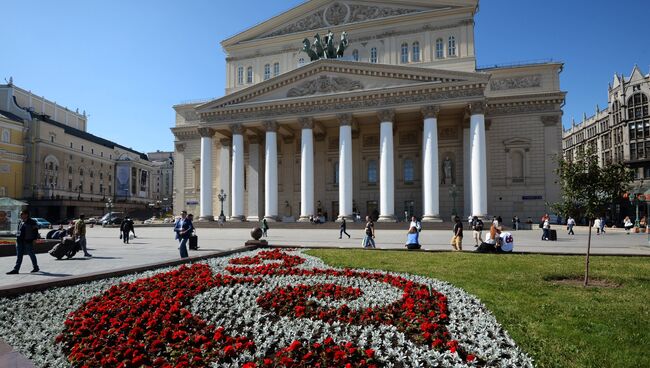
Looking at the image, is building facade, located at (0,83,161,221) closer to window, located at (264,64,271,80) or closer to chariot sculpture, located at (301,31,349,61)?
window, located at (264,64,271,80)

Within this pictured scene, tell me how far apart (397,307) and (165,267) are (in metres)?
7.53

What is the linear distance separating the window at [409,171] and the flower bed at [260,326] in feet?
123

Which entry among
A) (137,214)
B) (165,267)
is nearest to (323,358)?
(165,267)

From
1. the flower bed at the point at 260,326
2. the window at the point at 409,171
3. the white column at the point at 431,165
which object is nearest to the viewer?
the flower bed at the point at 260,326

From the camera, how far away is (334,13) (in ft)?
171

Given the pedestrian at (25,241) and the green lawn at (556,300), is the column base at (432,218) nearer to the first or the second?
the green lawn at (556,300)

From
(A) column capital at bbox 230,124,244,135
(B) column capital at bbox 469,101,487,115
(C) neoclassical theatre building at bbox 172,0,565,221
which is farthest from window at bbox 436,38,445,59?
(A) column capital at bbox 230,124,244,135

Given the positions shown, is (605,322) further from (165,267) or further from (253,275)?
(165,267)

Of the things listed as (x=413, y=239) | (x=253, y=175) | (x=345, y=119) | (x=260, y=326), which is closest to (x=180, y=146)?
(x=253, y=175)

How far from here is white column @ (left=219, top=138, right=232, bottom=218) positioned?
48.2 meters

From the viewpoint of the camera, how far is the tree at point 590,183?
10.6 meters

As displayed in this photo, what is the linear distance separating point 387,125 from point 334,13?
20.7 m

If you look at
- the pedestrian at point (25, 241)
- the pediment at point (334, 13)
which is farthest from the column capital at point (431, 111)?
the pedestrian at point (25, 241)

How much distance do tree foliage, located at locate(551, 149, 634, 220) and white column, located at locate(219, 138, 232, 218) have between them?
134ft
